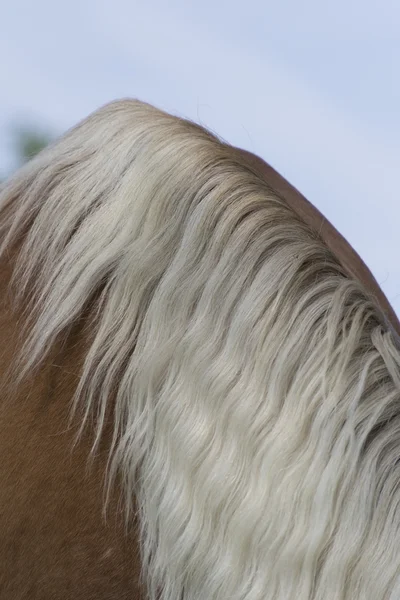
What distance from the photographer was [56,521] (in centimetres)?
94

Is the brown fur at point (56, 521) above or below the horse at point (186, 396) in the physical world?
below

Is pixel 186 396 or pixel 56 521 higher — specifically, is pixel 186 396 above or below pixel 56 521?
above

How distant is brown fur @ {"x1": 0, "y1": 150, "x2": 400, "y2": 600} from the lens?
0.94m

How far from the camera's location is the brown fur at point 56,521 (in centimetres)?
94

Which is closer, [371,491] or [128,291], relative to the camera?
[371,491]

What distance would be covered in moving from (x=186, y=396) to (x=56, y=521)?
199 millimetres

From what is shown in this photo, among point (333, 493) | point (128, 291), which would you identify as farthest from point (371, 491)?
point (128, 291)

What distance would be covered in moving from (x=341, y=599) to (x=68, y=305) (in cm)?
43

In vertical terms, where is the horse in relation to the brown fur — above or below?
above

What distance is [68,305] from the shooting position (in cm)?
98

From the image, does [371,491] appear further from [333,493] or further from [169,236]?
[169,236]

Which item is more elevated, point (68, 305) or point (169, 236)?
point (169, 236)

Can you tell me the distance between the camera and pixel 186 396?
0.92 metres

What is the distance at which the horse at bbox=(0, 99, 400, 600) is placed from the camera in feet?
2.83
